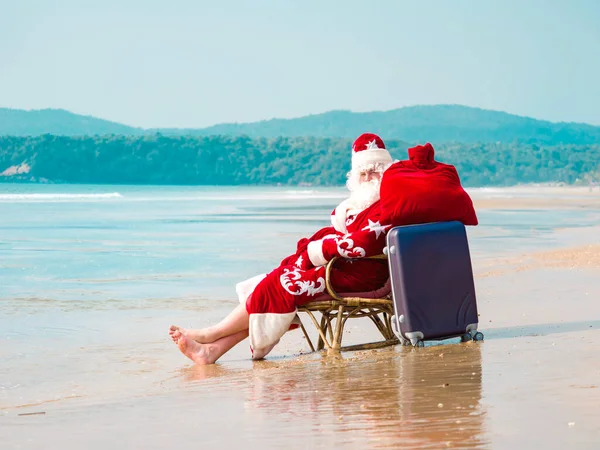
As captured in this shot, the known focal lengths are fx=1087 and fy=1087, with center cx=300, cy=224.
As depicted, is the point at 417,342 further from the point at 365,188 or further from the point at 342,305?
the point at 365,188

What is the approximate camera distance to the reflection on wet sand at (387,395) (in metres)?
4.05

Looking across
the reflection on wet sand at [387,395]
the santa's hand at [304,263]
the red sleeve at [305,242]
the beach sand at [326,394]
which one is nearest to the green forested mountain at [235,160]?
the beach sand at [326,394]

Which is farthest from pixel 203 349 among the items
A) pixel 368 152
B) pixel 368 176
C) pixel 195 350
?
pixel 368 152

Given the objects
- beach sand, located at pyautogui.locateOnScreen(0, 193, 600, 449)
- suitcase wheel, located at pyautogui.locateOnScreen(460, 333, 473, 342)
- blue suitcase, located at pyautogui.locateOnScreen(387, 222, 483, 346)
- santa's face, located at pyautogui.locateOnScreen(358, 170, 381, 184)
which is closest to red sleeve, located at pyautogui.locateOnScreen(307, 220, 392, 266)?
blue suitcase, located at pyautogui.locateOnScreen(387, 222, 483, 346)

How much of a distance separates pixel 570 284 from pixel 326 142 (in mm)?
135150

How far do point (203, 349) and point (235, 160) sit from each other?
137766 mm

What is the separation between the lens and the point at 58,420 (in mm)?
4695

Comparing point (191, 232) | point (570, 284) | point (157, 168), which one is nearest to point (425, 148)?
point (570, 284)

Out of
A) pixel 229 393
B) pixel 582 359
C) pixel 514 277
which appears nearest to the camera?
pixel 229 393

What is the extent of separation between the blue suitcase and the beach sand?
15cm

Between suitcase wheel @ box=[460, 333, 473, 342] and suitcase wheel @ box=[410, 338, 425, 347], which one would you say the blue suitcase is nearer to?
suitcase wheel @ box=[410, 338, 425, 347]

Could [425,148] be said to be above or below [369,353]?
above

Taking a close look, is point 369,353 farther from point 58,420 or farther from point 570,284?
point 570,284

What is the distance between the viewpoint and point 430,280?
5930 mm
